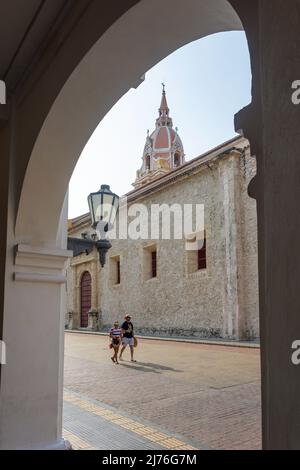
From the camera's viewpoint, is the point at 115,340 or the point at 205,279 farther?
the point at 205,279

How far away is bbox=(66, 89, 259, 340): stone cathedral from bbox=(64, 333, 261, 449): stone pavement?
14.7 ft

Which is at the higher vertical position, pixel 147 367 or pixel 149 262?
pixel 149 262

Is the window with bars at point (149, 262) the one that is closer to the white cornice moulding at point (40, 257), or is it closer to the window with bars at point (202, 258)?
the window with bars at point (202, 258)

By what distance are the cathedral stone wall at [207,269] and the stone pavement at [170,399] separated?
14.1ft

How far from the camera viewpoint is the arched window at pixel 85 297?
24.8 metres

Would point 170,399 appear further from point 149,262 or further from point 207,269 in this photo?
point 149,262

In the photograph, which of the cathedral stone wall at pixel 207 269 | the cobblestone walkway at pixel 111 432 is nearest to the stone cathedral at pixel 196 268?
the cathedral stone wall at pixel 207 269

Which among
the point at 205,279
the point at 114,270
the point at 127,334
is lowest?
the point at 127,334

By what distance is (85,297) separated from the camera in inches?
997

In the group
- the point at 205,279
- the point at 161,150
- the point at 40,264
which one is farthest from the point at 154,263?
the point at 161,150

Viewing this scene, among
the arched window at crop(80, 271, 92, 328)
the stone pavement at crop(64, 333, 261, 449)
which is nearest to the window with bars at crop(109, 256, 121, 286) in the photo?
the arched window at crop(80, 271, 92, 328)

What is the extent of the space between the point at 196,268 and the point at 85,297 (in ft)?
31.9

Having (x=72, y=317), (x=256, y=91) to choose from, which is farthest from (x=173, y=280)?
(x=256, y=91)

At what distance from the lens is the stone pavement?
14.6 ft
